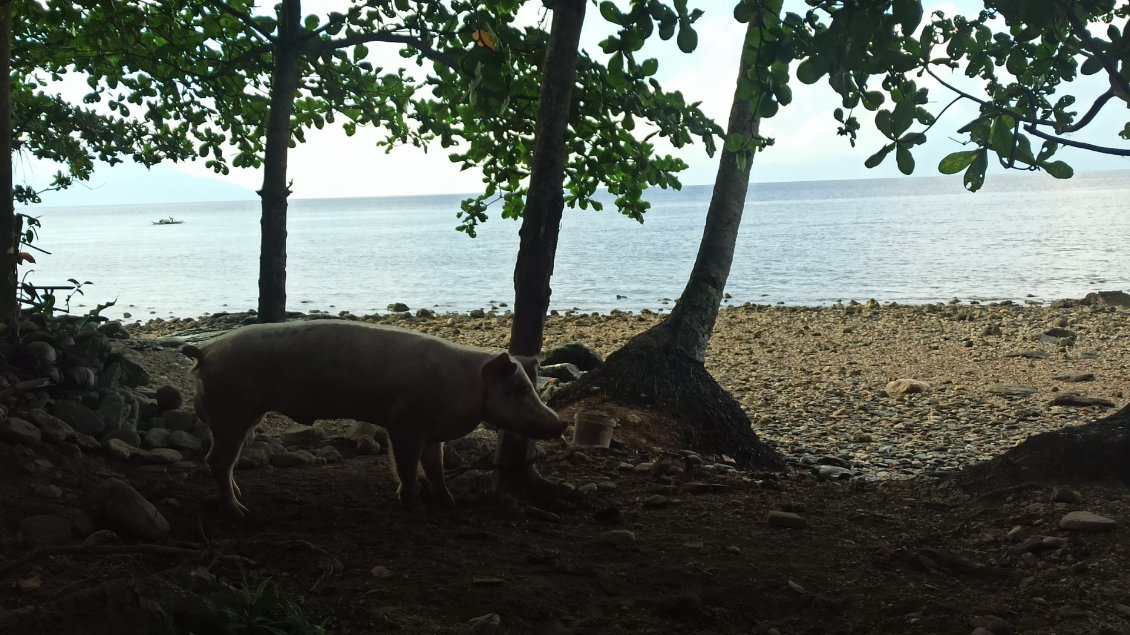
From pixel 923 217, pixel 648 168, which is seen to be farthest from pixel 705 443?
pixel 923 217

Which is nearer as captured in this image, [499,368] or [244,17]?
[499,368]

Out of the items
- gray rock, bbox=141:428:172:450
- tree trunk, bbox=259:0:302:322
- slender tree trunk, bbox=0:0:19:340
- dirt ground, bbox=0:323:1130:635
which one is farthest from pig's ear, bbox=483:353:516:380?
tree trunk, bbox=259:0:302:322

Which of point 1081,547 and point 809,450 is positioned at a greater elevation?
point 1081,547

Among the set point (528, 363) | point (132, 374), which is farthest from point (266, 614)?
point (132, 374)

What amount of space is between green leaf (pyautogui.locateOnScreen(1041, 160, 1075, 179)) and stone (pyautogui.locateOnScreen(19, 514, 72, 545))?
15.4ft

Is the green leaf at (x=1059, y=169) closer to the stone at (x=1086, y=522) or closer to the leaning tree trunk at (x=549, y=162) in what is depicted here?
the stone at (x=1086, y=522)

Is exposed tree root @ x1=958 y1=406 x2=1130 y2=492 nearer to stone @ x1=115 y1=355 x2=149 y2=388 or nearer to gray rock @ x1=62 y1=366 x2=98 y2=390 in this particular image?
gray rock @ x1=62 y1=366 x2=98 y2=390

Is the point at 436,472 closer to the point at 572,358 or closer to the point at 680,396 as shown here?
the point at 680,396

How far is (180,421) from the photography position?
692 centimetres

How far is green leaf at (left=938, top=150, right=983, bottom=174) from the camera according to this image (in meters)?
3.81

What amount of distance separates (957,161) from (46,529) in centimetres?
438

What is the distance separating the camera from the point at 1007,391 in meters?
12.6

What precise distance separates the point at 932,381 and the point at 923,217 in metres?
80.0

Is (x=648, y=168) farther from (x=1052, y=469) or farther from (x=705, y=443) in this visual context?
(x=1052, y=469)
